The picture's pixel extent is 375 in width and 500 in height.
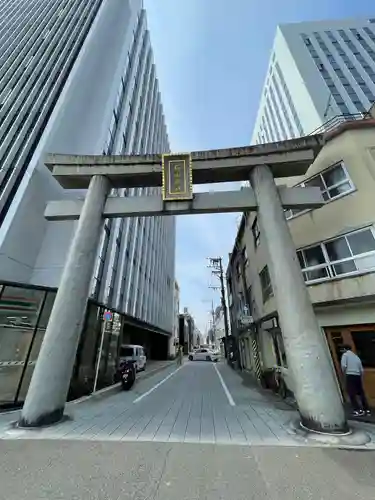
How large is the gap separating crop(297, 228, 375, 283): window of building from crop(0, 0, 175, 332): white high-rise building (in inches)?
442

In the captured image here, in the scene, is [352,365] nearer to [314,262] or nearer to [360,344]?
[360,344]

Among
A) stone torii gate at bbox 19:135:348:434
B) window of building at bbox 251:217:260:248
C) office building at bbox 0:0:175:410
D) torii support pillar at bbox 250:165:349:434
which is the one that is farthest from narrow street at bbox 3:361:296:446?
window of building at bbox 251:217:260:248

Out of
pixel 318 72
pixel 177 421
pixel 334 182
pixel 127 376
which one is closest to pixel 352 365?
pixel 177 421

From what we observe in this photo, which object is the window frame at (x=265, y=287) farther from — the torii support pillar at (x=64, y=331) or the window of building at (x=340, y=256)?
the torii support pillar at (x=64, y=331)

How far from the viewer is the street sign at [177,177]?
291 inches

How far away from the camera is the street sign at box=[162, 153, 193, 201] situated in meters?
7.39

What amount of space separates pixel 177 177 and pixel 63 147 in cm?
955

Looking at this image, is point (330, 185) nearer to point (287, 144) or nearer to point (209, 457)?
point (287, 144)

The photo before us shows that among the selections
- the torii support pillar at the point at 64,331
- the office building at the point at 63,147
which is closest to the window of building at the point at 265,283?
the office building at the point at 63,147

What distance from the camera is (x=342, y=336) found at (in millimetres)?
7488

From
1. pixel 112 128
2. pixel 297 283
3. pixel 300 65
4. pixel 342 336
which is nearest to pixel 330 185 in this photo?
pixel 297 283

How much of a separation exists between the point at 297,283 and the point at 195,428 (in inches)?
164

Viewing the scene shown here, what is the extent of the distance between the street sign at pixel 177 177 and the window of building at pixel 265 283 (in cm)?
595

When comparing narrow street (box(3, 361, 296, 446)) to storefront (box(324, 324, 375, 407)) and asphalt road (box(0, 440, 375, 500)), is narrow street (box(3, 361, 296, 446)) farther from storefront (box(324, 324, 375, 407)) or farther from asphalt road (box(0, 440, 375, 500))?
storefront (box(324, 324, 375, 407))
